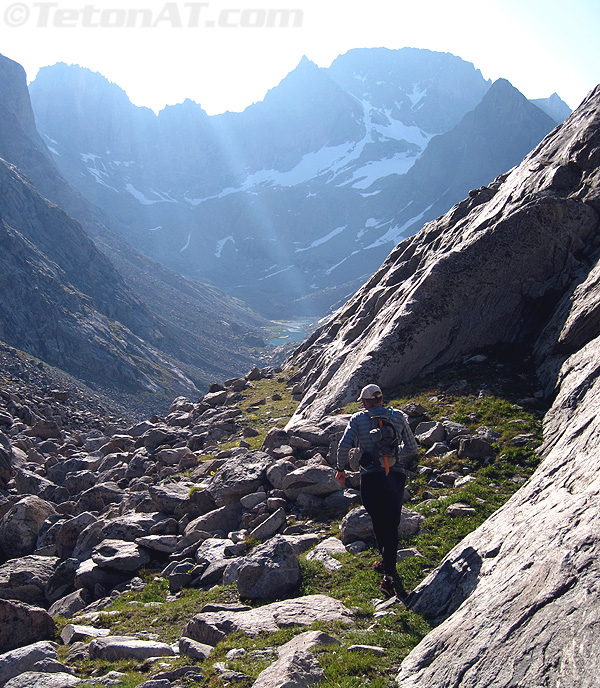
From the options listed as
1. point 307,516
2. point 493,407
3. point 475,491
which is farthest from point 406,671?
point 493,407

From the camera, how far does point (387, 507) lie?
31.0 ft

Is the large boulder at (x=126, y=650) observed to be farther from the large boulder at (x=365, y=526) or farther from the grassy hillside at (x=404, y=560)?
the large boulder at (x=365, y=526)

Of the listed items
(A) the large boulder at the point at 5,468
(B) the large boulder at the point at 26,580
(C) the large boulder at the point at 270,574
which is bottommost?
(C) the large boulder at the point at 270,574

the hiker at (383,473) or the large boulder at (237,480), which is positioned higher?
the large boulder at (237,480)

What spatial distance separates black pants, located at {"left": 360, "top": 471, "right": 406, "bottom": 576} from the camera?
9.40 m

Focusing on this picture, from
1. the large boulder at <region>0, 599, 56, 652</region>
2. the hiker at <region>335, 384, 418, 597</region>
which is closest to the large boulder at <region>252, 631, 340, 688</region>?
the hiker at <region>335, 384, 418, 597</region>

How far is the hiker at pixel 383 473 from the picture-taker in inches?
370

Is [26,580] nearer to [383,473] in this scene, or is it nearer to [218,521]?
[218,521]

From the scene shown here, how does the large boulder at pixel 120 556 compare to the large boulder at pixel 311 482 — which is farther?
the large boulder at pixel 311 482

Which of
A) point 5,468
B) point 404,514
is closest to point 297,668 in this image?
point 404,514

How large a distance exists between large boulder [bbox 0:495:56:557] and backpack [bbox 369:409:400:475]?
13770mm

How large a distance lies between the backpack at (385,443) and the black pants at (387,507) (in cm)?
22

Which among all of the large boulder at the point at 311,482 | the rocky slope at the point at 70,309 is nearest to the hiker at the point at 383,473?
the large boulder at the point at 311,482

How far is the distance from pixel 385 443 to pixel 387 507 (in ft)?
3.83
